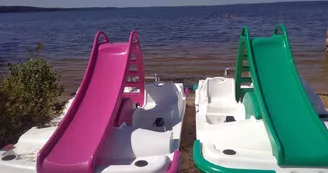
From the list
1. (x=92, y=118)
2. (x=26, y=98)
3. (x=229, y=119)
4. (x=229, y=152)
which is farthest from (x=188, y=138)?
(x=26, y=98)

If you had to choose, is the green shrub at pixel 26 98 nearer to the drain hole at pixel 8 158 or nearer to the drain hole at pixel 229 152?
the drain hole at pixel 8 158

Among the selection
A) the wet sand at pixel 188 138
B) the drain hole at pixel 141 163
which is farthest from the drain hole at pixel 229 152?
the drain hole at pixel 141 163

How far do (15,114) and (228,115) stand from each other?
3348mm

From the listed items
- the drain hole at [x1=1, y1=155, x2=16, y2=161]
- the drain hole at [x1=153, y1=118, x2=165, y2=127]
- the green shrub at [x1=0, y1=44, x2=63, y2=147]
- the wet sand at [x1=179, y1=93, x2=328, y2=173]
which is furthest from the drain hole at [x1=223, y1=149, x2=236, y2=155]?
the green shrub at [x1=0, y1=44, x2=63, y2=147]

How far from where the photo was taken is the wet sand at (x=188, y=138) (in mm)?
5398

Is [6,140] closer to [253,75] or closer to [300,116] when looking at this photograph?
[253,75]

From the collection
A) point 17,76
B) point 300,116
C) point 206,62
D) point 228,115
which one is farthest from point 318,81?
point 17,76

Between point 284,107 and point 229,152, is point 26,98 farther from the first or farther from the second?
point 284,107

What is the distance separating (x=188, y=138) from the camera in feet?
21.1

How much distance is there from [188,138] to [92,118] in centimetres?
202

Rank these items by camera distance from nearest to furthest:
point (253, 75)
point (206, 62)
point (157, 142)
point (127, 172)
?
point (127, 172) < point (157, 142) < point (253, 75) < point (206, 62)

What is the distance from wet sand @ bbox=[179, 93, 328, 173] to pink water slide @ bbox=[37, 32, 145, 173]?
3.28 feet

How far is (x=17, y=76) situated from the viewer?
22.8 ft

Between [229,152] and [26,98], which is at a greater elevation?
[26,98]
